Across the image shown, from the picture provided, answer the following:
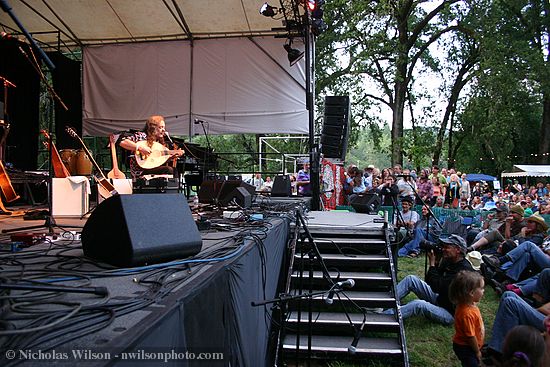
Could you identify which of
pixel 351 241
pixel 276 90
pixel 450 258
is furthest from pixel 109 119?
pixel 450 258

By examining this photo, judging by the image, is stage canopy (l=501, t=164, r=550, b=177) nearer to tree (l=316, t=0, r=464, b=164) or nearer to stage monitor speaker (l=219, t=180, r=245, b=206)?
tree (l=316, t=0, r=464, b=164)

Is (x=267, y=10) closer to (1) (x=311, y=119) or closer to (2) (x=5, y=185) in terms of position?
(1) (x=311, y=119)

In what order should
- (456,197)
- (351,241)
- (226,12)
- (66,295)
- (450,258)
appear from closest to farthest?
1. (66,295)
2. (450,258)
3. (351,241)
4. (226,12)
5. (456,197)

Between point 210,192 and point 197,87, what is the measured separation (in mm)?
5229

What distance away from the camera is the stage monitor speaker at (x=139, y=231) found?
7.32 ft

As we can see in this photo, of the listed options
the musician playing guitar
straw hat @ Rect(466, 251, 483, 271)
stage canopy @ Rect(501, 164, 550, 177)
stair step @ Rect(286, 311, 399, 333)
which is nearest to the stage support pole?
straw hat @ Rect(466, 251, 483, 271)

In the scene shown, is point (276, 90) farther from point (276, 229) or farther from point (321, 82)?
point (321, 82)

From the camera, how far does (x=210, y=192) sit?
21.8 ft

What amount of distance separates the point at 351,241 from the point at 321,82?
18.6 metres

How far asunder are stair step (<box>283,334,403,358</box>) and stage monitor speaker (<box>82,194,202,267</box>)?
6.62 ft

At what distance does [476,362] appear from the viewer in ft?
11.0

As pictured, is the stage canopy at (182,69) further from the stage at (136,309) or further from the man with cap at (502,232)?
the stage at (136,309)

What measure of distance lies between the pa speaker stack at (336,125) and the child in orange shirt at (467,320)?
711cm

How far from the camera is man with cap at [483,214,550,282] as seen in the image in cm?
537
